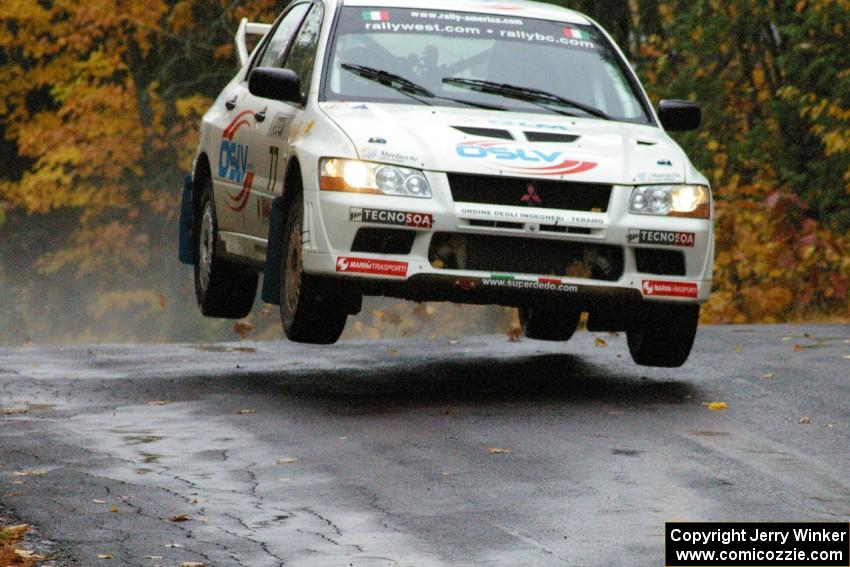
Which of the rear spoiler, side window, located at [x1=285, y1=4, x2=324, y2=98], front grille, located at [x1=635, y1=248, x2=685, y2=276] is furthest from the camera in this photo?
the rear spoiler

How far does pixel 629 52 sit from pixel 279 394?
14.8 metres

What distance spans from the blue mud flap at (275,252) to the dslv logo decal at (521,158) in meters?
1.22

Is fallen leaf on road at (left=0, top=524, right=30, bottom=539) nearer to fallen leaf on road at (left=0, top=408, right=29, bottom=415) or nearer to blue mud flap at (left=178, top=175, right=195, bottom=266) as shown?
fallen leaf on road at (left=0, top=408, right=29, bottom=415)

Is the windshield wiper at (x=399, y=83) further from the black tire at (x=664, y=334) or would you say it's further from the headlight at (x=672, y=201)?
the black tire at (x=664, y=334)

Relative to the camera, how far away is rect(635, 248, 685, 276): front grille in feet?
31.9

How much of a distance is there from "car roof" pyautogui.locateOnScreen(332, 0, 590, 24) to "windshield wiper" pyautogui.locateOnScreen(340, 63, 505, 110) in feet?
2.01

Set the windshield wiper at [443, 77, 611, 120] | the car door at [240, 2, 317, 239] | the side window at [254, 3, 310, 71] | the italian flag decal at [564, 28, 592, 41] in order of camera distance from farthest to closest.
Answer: the side window at [254, 3, 310, 71], the italian flag decal at [564, 28, 592, 41], the car door at [240, 2, 317, 239], the windshield wiper at [443, 77, 611, 120]

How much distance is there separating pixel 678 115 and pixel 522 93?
38.9 inches

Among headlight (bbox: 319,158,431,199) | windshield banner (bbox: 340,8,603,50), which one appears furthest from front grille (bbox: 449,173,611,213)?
windshield banner (bbox: 340,8,603,50)

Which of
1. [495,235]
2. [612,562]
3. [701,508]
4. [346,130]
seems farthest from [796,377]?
[612,562]

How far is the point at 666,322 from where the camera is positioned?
34.1ft

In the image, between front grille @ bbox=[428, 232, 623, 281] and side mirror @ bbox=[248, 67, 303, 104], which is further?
side mirror @ bbox=[248, 67, 303, 104]

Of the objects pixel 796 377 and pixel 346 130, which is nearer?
pixel 346 130

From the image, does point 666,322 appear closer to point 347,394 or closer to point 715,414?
point 715,414
